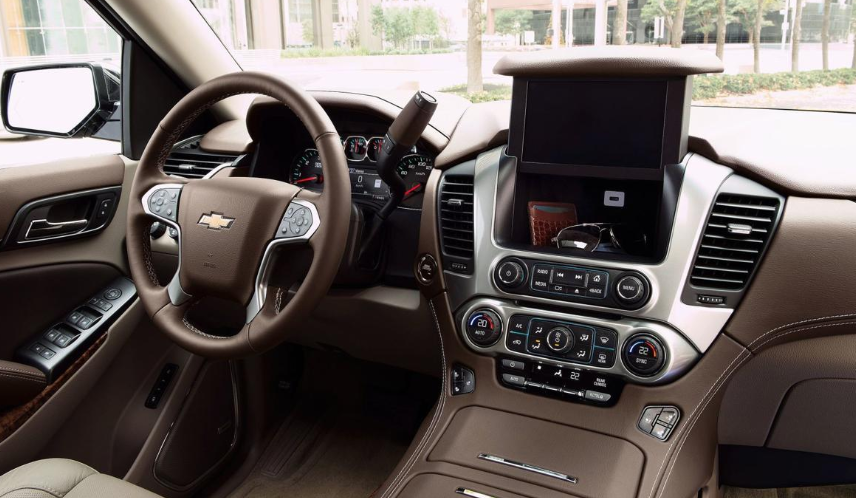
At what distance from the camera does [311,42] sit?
94.7 inches

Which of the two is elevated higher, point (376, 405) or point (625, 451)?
point (625, 451)

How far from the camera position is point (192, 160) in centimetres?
228

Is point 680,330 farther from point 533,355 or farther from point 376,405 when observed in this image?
point 376,405

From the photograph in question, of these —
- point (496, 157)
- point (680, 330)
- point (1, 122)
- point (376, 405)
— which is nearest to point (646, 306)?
point (680, 330)

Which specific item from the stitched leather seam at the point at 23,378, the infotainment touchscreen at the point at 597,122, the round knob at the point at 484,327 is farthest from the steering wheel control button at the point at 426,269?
the stitched leather seam at the point at 23,378

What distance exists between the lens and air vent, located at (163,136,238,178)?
2234 millimetres

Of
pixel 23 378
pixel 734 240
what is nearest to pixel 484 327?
pixel 734 240

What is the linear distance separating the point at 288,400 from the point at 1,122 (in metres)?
1.34

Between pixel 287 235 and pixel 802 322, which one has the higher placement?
pixel 287 235

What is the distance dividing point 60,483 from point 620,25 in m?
1.64

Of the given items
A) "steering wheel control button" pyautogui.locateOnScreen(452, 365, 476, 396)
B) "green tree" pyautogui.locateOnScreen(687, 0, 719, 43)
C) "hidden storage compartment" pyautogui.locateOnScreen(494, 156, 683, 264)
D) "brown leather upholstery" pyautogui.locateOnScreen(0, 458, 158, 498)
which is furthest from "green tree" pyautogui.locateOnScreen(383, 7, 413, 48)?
"brown leather upholstery" pyautogui.locateOnScreen(0, 458, 158, 498)

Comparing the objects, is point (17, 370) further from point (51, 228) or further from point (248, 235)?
point (248, 235)

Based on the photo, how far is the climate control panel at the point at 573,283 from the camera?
1551 millimetres

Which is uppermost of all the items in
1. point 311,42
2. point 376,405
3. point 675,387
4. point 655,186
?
point 311,42
